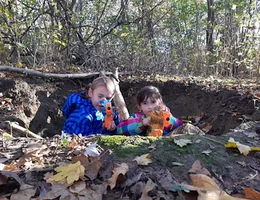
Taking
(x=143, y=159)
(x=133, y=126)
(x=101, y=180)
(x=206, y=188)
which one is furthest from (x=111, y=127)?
(x=206, y=188)

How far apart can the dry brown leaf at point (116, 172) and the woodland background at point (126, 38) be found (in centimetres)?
469

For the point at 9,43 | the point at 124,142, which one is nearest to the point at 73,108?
the point at 124,142

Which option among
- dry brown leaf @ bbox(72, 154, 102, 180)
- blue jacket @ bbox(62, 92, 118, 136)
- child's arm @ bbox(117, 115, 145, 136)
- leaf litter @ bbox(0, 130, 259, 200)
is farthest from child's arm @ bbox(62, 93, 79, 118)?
dry brown leaf @ bbox(72, 154, 102, 180)

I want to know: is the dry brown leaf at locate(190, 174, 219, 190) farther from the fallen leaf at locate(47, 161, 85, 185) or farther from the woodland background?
the woodland background

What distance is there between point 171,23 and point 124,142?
8.78 metres

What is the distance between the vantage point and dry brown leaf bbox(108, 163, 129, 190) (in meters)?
1.66

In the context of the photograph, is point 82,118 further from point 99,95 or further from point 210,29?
point 210,29

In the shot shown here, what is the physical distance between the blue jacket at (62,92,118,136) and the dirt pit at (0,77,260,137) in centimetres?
52

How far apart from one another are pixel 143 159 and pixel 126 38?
691 cm

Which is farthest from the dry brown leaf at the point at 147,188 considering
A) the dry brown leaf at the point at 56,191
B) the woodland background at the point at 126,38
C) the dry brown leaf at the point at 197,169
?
the woodland background at the point at 126,38

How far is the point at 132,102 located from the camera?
6.20m

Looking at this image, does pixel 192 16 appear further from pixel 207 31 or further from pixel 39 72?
pixel 39 72

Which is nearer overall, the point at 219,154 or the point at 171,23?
the point at 219,154

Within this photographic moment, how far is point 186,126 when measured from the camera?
313cm
